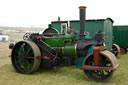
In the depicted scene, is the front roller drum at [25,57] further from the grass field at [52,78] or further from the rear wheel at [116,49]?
the rear wheel at [116,49]

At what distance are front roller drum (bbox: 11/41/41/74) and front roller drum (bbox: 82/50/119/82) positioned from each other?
1678 millimetres

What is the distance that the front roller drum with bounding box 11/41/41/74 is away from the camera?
604 cm

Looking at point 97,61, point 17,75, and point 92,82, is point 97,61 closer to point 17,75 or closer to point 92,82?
point 92,82

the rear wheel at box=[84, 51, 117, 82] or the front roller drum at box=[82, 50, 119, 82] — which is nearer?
the front roller drum at box=[82, 50, 119, 82]

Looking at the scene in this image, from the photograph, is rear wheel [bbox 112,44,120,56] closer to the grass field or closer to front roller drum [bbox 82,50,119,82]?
the grass field

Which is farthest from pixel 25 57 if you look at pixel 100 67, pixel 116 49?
pixel 116 49

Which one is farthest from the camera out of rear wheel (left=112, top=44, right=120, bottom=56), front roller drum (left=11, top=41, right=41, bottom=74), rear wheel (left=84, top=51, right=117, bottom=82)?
rear wheel (left=112, top=44, right=120, bottom=56)

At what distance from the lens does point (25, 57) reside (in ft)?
20.7

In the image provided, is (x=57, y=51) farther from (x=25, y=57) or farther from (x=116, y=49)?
(x=116, y=49)

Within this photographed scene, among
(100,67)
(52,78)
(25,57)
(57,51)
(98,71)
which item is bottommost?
(52,78)

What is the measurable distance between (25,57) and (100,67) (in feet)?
8.67

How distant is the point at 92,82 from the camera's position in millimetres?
5160

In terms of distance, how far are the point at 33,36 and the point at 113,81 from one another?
3.06 m

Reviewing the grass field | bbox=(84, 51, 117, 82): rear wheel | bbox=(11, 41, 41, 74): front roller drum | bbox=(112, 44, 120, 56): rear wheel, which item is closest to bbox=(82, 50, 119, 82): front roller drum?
bbox=(84, 51, 117, 82): rear wheel
